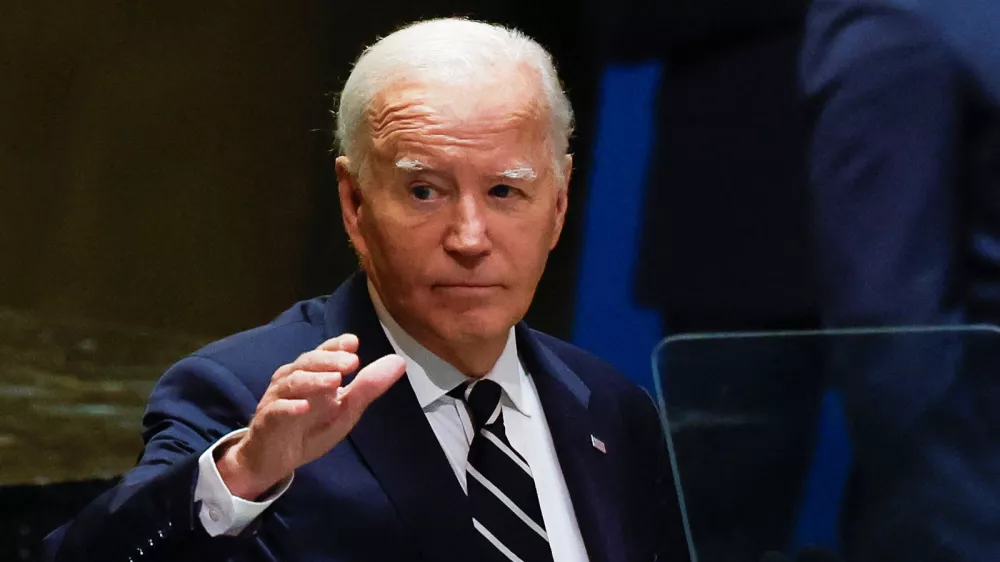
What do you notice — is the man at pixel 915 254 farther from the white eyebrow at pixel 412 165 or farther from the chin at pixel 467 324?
the white eyebrow at pixel 412 165

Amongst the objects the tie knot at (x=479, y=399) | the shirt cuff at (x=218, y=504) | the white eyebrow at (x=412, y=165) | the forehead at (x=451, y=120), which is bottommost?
the tie knot at (x=479, y=399)

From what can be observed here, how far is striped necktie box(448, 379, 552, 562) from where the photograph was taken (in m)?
1.10

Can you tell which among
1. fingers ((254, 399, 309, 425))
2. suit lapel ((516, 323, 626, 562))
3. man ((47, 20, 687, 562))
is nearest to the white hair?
man ((47, 20, 687, 562))

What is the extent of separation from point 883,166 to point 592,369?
0.45 m

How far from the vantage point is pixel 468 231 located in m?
1.04

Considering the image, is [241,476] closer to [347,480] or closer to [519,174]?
[347,480]

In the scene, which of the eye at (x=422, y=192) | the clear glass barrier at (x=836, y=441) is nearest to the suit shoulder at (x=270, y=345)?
the eye at (x=422, y=192)

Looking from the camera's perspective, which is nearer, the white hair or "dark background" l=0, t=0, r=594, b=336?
the white hair

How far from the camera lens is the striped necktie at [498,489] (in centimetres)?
110

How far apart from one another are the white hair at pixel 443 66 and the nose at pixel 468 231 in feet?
0.40

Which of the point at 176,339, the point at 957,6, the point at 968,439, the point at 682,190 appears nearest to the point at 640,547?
the point at 968,439

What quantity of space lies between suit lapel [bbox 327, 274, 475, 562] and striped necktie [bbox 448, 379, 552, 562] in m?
0.03

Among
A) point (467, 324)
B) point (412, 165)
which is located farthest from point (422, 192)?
point (467, 324)

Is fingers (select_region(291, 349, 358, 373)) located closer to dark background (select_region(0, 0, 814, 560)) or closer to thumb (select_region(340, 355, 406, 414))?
thumb (select_region(340, 355, 406, 414))
